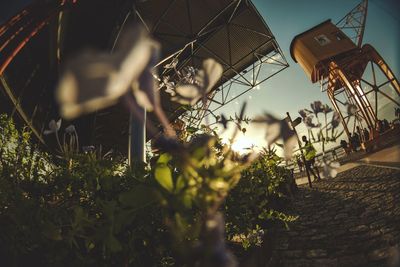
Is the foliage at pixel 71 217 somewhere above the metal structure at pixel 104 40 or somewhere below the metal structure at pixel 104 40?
below

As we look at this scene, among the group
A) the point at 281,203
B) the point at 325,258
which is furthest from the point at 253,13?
the point at 325,258

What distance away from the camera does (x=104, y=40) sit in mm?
5156

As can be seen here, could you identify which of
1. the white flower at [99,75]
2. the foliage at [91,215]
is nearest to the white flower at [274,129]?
the foliage at [91,215]

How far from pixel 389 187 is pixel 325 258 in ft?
9.78

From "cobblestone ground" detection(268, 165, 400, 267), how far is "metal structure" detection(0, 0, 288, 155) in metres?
2.28

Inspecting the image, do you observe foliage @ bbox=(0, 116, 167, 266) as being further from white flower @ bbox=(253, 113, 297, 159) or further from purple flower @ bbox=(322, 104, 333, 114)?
purple flower @ bbox=(322, 104, 333, 114)

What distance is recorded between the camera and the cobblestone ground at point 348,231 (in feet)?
8.82

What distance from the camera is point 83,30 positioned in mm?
4969

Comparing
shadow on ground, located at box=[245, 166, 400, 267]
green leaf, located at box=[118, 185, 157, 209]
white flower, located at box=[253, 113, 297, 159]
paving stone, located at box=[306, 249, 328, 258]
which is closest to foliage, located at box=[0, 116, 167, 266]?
green leaf, located at box=[118, 185, 157, 209]

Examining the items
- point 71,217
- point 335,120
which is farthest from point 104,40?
point 335,120

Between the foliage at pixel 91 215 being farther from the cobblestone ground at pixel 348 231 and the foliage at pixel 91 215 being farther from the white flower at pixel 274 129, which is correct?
the cobblestone ground at pixel 348 231

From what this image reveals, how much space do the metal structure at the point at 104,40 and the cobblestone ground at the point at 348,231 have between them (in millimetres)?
2283

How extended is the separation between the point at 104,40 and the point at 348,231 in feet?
17.8

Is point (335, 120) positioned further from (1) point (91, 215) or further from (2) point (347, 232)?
(2) point (347, 232)
